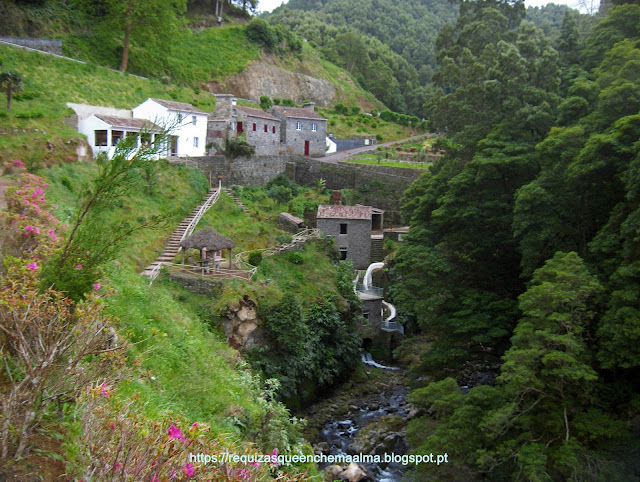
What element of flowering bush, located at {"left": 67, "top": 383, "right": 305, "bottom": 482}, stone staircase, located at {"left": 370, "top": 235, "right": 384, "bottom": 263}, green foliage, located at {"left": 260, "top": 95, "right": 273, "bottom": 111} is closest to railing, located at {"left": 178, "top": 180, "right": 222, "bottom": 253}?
stone staircase, located at {"left": 370, "top": 235, "right": 384, "bottom": 263}

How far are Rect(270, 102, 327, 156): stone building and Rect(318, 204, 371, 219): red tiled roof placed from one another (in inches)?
499

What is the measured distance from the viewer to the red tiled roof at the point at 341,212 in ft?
108

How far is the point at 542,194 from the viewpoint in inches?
741

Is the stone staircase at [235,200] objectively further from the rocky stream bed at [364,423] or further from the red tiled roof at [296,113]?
the red tiled roof at [296,113]

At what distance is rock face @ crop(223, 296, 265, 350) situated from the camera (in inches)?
784

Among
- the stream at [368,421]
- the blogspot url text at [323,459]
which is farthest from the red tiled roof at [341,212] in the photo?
the blogspot url text at [323,459]

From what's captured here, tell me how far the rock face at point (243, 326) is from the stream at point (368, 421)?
397cm

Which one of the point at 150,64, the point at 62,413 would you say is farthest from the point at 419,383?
the point at 150,64

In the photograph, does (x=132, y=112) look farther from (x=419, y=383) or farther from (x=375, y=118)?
(x=375, y=118)

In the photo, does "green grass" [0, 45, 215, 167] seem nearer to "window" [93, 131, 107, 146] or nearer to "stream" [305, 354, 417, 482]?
"window" [93, 131, 107, 146]

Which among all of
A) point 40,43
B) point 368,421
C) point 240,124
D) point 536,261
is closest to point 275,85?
point 240,124

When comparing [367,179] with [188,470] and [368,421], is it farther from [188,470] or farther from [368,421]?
[188,470]

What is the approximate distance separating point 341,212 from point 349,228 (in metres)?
1.11

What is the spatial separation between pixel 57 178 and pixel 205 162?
14176 mm
